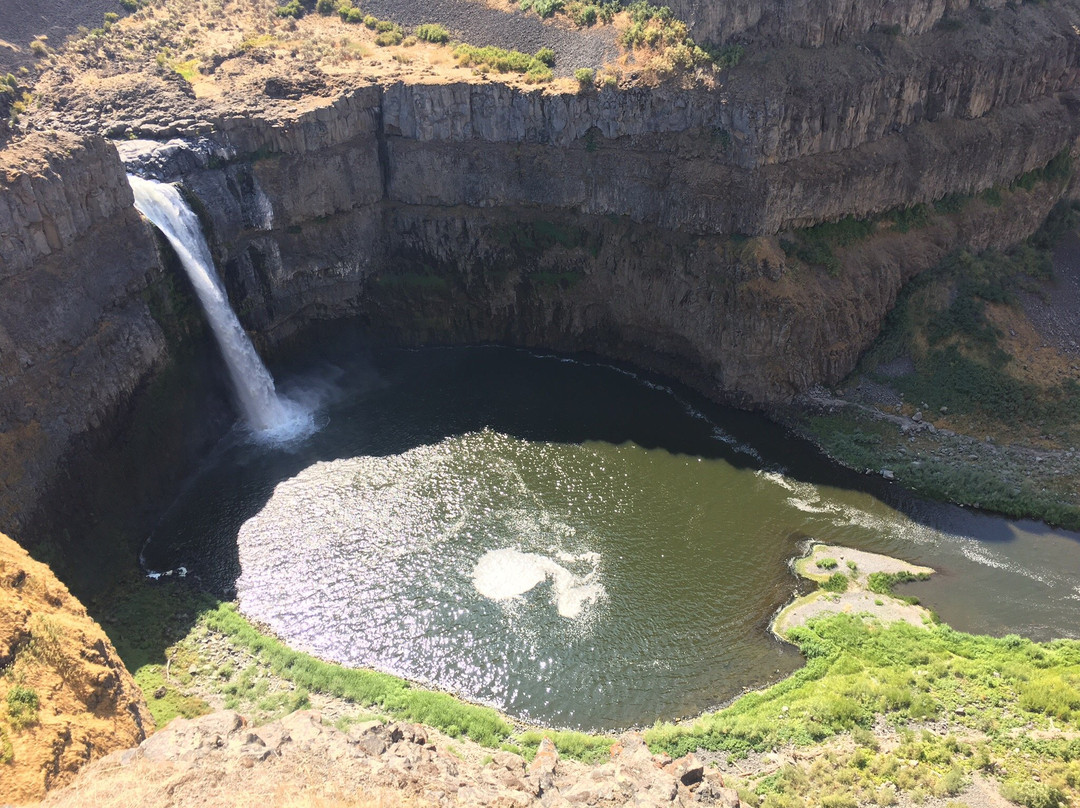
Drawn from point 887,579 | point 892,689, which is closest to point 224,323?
point 887,579

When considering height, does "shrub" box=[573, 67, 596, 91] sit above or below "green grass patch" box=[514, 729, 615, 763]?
above

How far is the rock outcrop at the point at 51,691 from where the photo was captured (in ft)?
65.7

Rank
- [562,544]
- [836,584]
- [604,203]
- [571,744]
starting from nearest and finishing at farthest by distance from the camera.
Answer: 1. [571,744]
2. [836,584]
3. [562,544]
4. [604,203]

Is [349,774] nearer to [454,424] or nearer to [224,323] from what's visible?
[454,424]

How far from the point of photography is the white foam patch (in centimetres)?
3534

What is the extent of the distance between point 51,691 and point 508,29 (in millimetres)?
48113

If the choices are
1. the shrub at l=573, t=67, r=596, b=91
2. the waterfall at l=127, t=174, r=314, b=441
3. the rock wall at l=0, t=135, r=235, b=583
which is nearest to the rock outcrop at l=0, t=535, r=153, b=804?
the rock wall at l=0, t=135, r=235, b=583

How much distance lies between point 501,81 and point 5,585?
38277 mm

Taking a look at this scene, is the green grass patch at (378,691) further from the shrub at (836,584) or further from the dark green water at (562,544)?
the shrub at (836,584)

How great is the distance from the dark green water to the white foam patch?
3.4 inches

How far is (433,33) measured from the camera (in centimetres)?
5662

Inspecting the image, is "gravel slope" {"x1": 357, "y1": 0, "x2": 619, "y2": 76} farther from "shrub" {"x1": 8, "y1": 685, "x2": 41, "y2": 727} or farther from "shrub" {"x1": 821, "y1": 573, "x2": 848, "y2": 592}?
"shrub" {"x1": 8, "y1": 685, "x2": 41, "y2": 727}

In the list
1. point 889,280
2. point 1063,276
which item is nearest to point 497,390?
point 889,280

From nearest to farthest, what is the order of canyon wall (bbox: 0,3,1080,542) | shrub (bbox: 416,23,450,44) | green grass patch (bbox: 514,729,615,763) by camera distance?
green grass patch (bbox: 514,729,615,763) < canyon wall (bbox: 0,3,1080,542) < shrub (bbox: 416,23,450,44)
